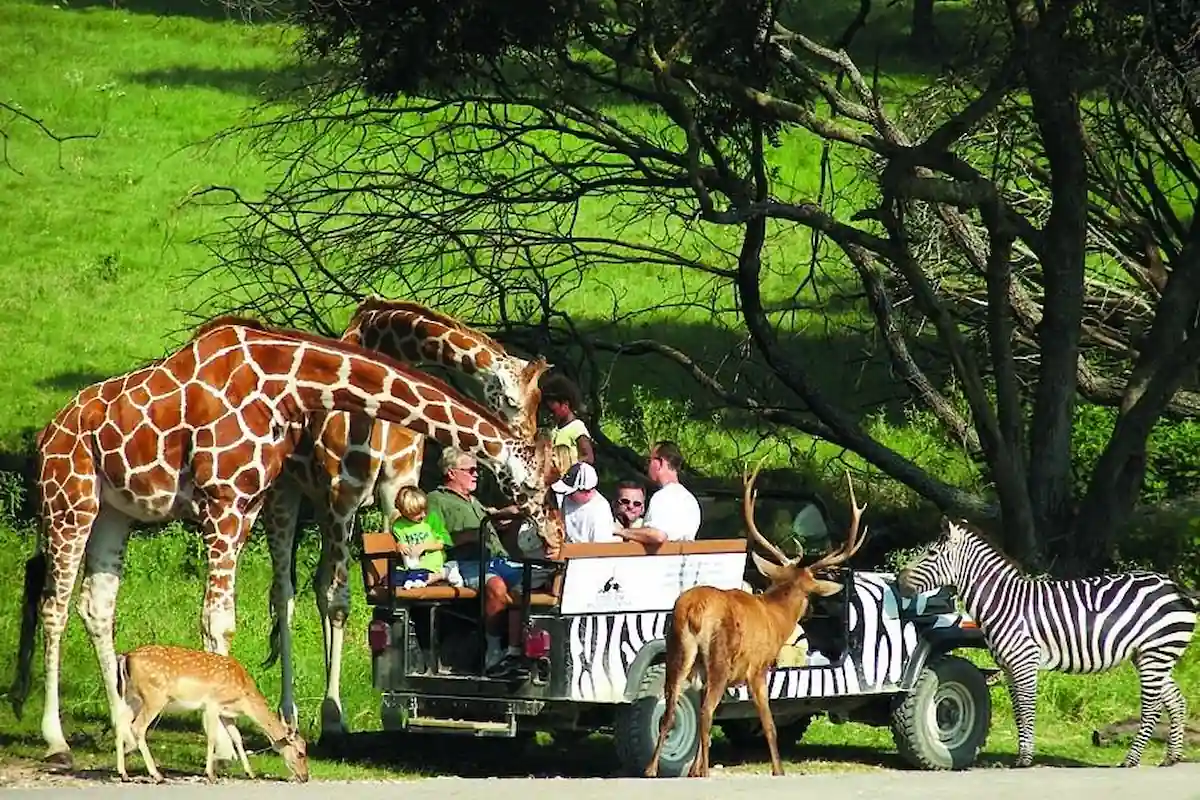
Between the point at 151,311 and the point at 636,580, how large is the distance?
51.7 ft

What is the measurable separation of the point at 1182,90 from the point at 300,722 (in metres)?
7.42

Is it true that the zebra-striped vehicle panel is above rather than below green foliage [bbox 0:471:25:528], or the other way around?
below

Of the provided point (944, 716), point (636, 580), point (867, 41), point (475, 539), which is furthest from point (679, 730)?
point (867, 41)

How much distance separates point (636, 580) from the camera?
11.5 metres

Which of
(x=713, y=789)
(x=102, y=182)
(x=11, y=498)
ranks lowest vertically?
(x=713, y=789)

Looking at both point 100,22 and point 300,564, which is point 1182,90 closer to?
point 300,564

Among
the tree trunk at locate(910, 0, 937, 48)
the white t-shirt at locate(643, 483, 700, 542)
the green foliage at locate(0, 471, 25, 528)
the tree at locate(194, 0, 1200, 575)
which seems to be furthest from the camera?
the tree trunk at locate(910, 0, 937, 48)

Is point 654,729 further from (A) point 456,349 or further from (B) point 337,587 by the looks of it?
(A) point 456,349

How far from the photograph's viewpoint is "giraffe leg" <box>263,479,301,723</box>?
13125mm

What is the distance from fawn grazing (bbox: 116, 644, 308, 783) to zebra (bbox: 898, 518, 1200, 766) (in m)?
3.86

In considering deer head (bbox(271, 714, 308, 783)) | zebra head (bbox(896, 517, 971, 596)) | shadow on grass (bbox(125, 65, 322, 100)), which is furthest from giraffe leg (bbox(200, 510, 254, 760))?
shadow on grass (bbox(125, 65, 322, 100))

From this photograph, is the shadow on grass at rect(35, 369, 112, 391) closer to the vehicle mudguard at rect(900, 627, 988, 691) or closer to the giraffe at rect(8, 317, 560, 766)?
the giraffe at rect(8, 317, 560, 766)

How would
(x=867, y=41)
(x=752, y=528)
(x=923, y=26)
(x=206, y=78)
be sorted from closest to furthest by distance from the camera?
(x=752, y=528)
(x=923, y=26)
(x=206, y=78)
(x=867, y=41)

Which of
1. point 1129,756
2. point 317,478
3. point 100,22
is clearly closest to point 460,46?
point 317,478
